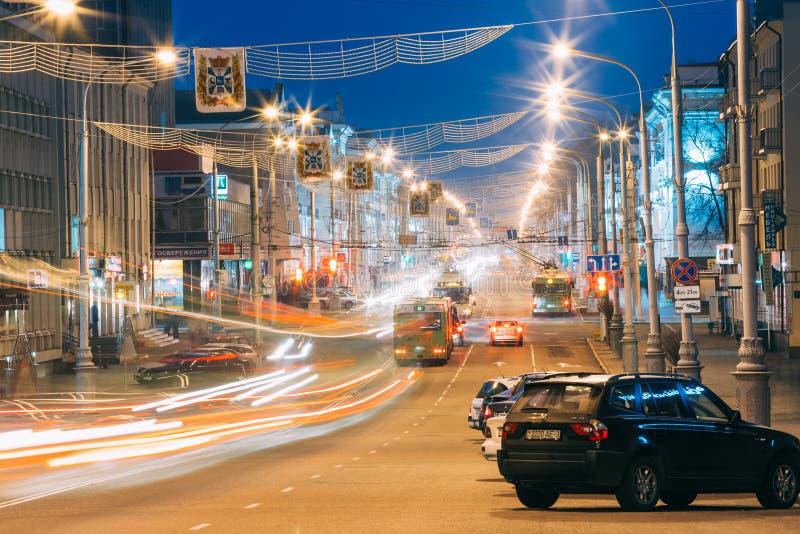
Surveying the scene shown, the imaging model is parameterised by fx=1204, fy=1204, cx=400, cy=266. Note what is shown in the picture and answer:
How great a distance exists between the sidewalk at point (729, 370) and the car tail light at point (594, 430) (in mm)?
12642

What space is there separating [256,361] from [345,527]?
3944 cm

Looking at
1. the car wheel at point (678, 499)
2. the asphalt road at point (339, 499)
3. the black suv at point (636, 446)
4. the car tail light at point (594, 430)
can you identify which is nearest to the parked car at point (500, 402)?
the asphalt road at point (339, 499)

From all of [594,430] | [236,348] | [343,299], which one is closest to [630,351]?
[236,348]

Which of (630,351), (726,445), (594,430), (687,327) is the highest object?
(687,327)

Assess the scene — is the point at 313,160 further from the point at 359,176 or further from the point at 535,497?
the point at 535,497

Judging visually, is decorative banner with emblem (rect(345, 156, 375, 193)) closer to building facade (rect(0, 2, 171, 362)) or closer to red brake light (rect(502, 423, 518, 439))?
building facade (rect(0, 2, 171, 362))

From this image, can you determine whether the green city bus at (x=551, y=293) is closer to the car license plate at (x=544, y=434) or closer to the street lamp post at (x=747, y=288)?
the street lamp post at (x=747, y=288)

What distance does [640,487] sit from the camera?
13805 mm

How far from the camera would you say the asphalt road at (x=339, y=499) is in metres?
13.2

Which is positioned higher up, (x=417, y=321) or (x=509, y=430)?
(x=509, y=430)

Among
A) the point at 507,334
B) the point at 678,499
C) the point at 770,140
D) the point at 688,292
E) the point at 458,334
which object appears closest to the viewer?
the point at 678,499

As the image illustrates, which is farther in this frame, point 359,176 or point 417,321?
point 359,176

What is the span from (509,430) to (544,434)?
1.79 feet

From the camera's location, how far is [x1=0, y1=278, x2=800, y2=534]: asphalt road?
43.2ft
